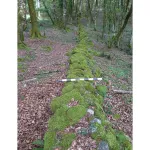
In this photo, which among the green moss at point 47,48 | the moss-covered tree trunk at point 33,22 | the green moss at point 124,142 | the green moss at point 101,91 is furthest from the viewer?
the moss-covered tree trunk at point 33,22

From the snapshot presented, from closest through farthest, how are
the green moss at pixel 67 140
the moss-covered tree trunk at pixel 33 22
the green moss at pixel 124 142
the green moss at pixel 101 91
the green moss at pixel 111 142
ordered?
1. the green moss at pixel 67 140
2. the green moss at pixel 111 142
3. the green moss at pixel 124 142
4. the green moss at pixel 101 91
5. the moss-covered tree trunk at pixel 33 22

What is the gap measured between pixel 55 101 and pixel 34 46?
33.3 feet

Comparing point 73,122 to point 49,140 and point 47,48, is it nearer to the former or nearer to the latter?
point 49,140

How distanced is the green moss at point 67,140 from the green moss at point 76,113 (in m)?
0.42

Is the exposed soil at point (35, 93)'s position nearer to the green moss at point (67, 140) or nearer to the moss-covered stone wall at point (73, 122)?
the moss-covered stone wall at point (73, 122)

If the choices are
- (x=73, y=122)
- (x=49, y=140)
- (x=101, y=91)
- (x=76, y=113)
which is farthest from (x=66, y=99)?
(x=101, y=91)

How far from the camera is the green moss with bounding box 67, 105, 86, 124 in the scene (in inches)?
199

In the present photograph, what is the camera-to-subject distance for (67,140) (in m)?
4.51

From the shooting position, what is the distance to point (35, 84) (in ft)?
27.1

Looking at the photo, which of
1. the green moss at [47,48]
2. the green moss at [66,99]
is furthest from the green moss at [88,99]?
the green moss at [47,48]

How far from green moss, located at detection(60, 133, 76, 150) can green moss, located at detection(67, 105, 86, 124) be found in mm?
418

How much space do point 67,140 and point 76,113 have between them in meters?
0.84

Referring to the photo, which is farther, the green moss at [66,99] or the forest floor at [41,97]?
the green moss at [66,99]

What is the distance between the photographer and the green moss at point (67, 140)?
14.5ft
